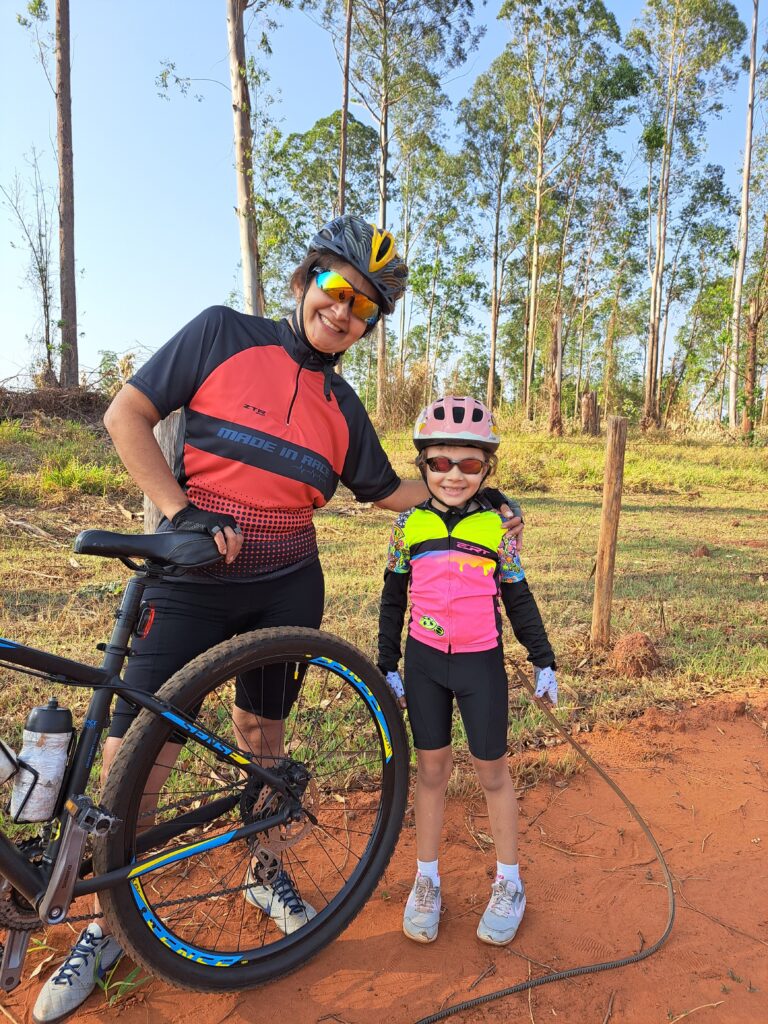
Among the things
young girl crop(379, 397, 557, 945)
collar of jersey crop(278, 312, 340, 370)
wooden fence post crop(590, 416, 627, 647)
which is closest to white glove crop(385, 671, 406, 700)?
young girl crop(379, 397, 557, 945)

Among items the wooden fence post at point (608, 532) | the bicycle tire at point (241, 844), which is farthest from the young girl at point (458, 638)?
the wooden fence post at point (608, 532)

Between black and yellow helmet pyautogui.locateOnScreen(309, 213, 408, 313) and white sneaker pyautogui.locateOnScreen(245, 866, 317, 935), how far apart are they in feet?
6.72

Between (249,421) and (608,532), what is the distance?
3422 mm

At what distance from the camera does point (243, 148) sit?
981cm

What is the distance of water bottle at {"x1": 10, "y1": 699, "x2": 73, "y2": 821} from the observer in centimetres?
170

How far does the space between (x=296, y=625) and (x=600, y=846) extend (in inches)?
64.8

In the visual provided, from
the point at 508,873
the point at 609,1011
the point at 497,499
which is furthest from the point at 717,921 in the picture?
the point at 497,499

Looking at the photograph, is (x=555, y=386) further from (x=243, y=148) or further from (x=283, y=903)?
(x=283, y=903)

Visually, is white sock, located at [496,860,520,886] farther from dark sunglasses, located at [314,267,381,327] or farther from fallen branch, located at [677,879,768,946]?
dark sunglasses, located at [314,267,381,327]

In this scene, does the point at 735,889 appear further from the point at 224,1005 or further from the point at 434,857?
the point at 224,1005

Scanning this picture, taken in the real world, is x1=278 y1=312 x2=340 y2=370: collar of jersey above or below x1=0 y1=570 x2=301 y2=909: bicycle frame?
above

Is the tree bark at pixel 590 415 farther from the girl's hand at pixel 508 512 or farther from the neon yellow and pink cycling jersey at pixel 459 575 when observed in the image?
the neon yellow and pink cycling jersey at pixel 459 575

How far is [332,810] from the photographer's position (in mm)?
2951

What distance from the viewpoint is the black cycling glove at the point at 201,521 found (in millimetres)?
1935
